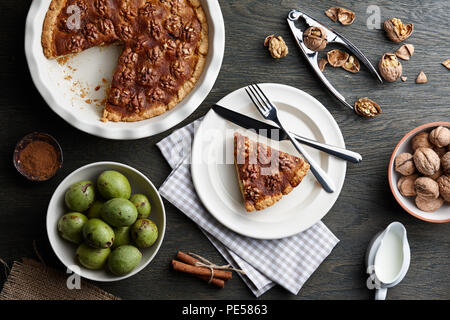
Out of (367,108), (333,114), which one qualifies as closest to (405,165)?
(367,108)

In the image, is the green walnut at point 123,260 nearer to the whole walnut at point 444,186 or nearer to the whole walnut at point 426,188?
the whole walnut at point 426,188

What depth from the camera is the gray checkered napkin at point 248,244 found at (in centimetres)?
242

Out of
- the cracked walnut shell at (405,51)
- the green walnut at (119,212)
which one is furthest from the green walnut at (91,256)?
the cracked walnut shell at (405,51)

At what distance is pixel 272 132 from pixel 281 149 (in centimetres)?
11

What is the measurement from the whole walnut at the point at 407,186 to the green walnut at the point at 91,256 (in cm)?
163

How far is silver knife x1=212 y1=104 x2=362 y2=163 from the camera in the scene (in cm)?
243

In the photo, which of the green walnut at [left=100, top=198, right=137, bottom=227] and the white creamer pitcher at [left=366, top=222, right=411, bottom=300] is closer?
the green walnut at [left=100, top=198, right=137, bottom=227]

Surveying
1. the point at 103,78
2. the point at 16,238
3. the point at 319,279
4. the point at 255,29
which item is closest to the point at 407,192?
the point at 319,279

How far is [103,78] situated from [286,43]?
107 centimetres

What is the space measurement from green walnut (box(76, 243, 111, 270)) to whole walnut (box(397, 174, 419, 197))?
163 cm

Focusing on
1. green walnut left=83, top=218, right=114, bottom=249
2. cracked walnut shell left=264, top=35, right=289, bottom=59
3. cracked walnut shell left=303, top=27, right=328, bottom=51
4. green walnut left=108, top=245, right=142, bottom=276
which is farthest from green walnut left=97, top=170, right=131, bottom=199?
cracked walnut shell left=303, top=27, right=328, bottom=51

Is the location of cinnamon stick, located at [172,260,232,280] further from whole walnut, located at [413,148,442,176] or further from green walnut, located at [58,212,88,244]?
whole walnut, located at [413,148,442,176]

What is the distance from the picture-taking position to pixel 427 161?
93.7 inches
